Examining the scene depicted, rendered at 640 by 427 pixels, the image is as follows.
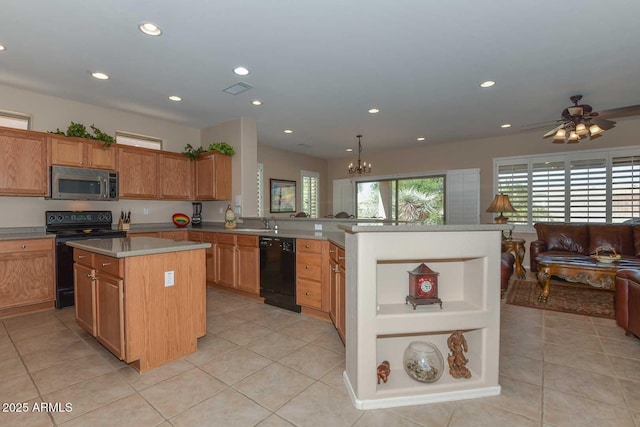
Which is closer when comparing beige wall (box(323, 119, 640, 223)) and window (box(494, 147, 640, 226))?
window (box(494, 147, 640, 226))

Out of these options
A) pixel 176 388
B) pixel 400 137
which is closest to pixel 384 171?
pixel 400 137

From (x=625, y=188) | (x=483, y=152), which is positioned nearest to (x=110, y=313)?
(x=483, y=152)

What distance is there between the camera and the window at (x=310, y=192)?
8141 mm

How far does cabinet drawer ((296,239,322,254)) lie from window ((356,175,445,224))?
4355 millimetres

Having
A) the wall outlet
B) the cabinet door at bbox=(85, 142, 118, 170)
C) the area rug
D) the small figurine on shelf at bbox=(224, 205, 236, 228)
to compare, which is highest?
the cabinet door at bbox=(85, 142, 118, 170)

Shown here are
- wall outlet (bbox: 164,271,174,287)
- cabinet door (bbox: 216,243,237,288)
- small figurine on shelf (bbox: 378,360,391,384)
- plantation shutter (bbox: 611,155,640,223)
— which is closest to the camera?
small figurine on shelf (bbox: 378,360,391,384)

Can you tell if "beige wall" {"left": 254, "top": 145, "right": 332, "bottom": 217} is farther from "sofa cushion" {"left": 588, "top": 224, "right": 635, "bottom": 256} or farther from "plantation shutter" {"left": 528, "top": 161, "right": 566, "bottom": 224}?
"sofa cushion" {"left": 588, "top": 224, "right": 635, "bottom": 256}

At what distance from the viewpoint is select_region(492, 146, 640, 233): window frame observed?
16.9 ft

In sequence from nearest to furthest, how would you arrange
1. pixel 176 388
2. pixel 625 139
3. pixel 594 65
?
1. pixel 176 388
2. pixel 594 65
3. pixel 625 139

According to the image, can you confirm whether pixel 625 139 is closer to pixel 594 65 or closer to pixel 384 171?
pixel 594 65

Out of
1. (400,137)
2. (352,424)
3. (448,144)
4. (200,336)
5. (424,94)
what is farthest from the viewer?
(448,144)

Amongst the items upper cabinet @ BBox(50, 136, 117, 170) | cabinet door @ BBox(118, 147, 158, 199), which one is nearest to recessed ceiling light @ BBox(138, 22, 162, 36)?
upper cabinet @ BBox(50, 136, 117, 170)

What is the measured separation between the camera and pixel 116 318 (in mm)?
2217

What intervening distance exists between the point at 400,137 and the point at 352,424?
5.61 meters
